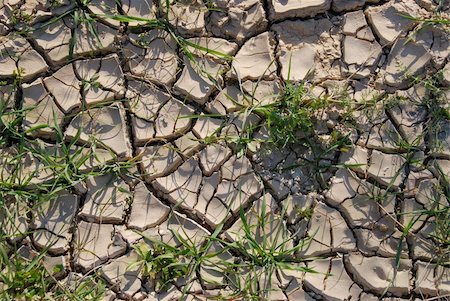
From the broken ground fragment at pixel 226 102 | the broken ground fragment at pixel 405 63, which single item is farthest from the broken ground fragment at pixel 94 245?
the broken ground fragment at pixel 405 63

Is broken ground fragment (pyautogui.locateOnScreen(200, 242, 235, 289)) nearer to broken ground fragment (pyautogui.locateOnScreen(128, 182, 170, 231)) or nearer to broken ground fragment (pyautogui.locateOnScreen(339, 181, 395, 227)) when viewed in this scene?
broken ground fragment (pyautogui.locateOnScreen(128, 182, 170, 231))

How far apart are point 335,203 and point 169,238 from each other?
32.6 inches

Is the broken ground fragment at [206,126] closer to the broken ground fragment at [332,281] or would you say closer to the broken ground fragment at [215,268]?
the broken ground fragment at [215,268]

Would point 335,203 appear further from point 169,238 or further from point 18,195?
point 18,195

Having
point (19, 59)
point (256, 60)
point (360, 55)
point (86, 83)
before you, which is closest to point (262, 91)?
point (256, 60)

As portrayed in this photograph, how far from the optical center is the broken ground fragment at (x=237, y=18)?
11.1ft

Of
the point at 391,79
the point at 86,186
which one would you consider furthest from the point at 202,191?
the point at 391,79

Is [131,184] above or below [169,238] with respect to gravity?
above

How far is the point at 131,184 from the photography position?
331 cm

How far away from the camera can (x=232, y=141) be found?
3.32m

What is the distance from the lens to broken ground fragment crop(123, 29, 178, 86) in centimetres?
337

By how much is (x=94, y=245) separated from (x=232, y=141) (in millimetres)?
840

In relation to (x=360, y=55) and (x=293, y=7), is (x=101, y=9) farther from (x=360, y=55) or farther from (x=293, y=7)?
(x=360, y=55)

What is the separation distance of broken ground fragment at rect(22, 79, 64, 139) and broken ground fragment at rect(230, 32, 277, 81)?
2.96 ft
